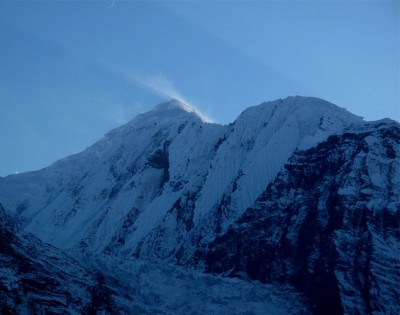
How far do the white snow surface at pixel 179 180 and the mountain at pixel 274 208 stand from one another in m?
0.26

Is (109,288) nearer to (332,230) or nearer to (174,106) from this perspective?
(332,230)

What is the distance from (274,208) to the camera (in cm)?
6050

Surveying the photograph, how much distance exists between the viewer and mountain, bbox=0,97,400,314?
1946 inches

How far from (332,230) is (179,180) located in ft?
124

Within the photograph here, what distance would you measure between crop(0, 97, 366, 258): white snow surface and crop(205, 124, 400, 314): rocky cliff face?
13.1 feet

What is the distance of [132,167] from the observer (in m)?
112

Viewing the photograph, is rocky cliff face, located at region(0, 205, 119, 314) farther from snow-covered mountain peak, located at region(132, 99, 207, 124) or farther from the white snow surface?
snow-covered mountain peak, located at region(132, 99, 207, 124)

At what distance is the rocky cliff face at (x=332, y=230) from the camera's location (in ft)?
154

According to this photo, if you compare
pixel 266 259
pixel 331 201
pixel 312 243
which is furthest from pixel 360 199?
pixel 266 259

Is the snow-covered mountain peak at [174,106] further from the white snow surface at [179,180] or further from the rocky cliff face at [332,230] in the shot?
the rocky cliff face at [332,230]

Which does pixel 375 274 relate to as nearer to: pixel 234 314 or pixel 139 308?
pixel 234 314

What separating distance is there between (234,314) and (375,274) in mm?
13436

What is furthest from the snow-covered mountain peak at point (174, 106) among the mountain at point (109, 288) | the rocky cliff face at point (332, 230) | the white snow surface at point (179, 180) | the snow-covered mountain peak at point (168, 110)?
the mountain at point (109, 288)

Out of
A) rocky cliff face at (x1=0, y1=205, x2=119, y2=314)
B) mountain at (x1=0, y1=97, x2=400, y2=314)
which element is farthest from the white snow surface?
rocky cliff face at (x1=0, y1=205, x2=119, y2=314)
